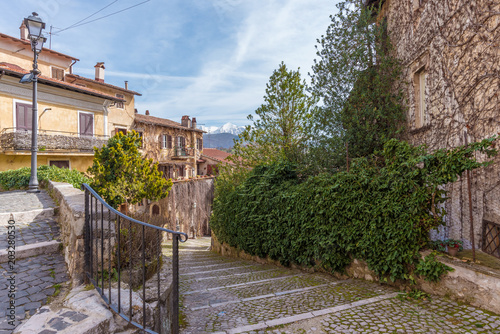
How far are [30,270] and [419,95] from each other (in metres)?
8.95

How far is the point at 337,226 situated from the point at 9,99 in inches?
679

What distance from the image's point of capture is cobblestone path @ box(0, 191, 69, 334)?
8.79 ft

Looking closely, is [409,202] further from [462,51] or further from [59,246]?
[59,246]

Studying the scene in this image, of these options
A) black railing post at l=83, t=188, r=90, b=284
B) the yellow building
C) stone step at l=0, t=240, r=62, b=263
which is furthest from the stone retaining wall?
the yellow building

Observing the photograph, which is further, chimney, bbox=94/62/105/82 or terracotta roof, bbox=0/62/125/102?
chimney, bbox=94/62/105/82

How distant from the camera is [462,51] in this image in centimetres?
573

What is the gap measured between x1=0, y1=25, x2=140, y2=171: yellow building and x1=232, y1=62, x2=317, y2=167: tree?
12706 millimetres

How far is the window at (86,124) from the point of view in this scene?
17578mm

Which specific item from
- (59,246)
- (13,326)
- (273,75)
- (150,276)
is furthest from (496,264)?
(273,75)

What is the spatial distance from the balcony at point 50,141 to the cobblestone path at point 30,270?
10.5 meters

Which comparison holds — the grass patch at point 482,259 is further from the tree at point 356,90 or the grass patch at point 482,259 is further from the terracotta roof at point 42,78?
the terracotta roof at point 42,78

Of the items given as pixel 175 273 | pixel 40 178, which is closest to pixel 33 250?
pixel 175 273

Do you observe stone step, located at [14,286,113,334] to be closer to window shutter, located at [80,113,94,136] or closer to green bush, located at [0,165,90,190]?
green bush, located at [0,165,90,190]

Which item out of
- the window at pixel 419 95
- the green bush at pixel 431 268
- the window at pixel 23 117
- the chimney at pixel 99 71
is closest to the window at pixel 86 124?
the window at pixel 23 117
